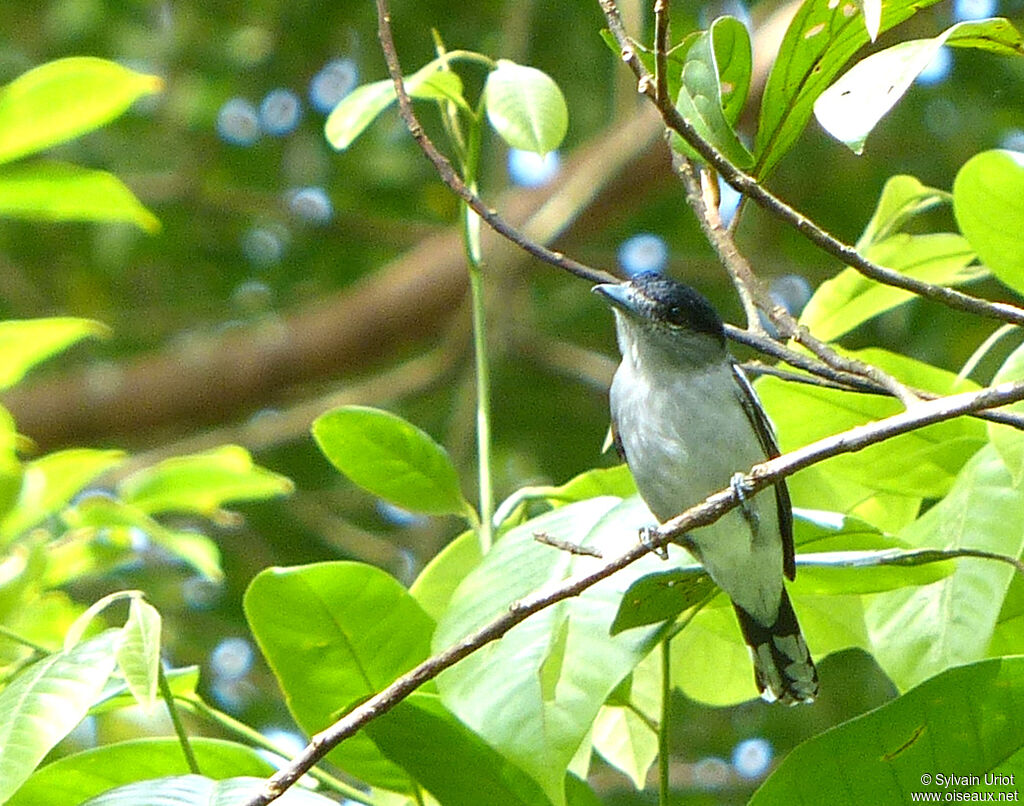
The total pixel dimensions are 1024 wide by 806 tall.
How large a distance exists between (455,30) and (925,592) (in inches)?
181

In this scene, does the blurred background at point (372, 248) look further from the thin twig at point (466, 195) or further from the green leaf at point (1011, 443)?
the green leaf at point (1011, 443)

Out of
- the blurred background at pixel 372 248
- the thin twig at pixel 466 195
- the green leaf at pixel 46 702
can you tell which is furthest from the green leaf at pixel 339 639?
the blurred background at pixel 372 248

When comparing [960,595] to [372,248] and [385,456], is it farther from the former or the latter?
[372,248]

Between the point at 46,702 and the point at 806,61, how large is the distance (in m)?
1.04

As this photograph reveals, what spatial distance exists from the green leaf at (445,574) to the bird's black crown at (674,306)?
0.69 m

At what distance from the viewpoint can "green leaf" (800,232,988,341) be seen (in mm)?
1888

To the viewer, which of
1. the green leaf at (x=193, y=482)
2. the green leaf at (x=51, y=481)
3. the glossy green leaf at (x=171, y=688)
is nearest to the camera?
the glossy green leaf at (x=171, y=688)

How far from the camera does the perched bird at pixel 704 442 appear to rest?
214 centimetres

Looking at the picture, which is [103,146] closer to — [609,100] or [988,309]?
[609,100]

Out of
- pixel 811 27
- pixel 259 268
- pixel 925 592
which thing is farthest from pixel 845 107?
pixel 259 268

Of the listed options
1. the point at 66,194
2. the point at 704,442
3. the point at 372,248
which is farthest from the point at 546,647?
the point at 372,248

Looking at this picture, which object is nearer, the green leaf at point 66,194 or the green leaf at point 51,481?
the green leaf at point 66,194

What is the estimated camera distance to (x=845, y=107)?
1316 millimetres

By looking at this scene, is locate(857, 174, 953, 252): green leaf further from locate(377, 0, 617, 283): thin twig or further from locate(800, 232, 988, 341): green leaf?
locate(377, 0, 617, 283): thin twig
